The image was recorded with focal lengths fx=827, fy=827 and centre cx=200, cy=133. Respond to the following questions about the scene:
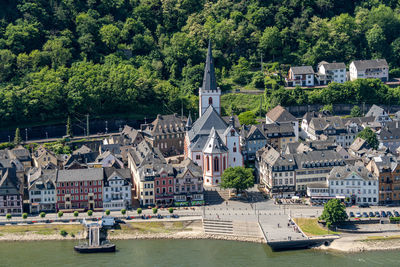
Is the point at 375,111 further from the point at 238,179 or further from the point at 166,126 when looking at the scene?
the point at 238,179

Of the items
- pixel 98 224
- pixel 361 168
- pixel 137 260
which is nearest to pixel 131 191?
pixel 98 224

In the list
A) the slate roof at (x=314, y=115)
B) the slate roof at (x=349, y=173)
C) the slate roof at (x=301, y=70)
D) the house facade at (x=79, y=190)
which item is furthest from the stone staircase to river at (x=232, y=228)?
the slate roof at (x=301, y=70)

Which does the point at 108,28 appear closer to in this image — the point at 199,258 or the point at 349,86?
the point at 349,86

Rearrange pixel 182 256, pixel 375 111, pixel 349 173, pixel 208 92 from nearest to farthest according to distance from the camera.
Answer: pixel 182 256
pixel 349 173
pixel 208 92
pixel 375 111

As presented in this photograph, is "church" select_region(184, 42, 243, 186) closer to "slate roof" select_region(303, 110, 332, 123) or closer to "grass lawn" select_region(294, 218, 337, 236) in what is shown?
"grass lawn" select_region(294, 218, 337, 236)

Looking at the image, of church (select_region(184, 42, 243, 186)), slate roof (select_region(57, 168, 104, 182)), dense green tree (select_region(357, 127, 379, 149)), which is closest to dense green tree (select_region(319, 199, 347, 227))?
church (select_region(184, 42, 243, 186))

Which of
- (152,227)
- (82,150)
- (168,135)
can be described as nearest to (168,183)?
(152,227)

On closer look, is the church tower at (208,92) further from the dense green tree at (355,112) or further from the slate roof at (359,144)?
the dense green tree at (355,112)
